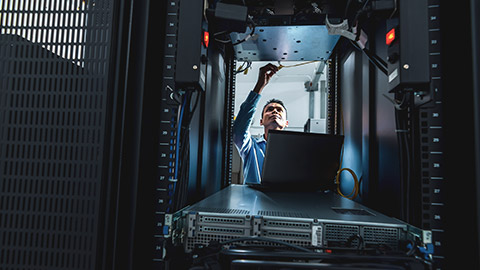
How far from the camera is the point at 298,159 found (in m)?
1.07

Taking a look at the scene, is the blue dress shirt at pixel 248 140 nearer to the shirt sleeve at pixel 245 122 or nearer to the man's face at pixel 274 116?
the shirt sleeve at pixel 245 122

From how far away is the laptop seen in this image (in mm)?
1053

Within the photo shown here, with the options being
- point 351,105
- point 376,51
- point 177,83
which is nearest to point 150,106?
point 177,83

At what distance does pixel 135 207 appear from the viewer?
0.53m

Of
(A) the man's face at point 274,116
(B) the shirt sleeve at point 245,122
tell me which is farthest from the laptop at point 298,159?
(A) the man's face at point 274,116

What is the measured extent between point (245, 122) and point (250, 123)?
0.23ft

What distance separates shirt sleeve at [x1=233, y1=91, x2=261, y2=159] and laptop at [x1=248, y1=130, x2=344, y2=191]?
2.63 ft

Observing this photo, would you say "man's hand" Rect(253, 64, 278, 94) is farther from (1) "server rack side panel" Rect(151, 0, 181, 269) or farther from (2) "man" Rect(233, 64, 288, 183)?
(1) "server rack side panel" Rect(151, 0, 181, 269)

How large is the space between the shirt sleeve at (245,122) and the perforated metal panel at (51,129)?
1345mm

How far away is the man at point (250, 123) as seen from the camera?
1.72 meters

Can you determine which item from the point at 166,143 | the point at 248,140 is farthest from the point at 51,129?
the point at 248,140

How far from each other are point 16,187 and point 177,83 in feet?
1.22

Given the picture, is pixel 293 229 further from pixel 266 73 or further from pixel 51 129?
pixel 266 73

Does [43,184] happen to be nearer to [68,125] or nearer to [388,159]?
[68,125]
